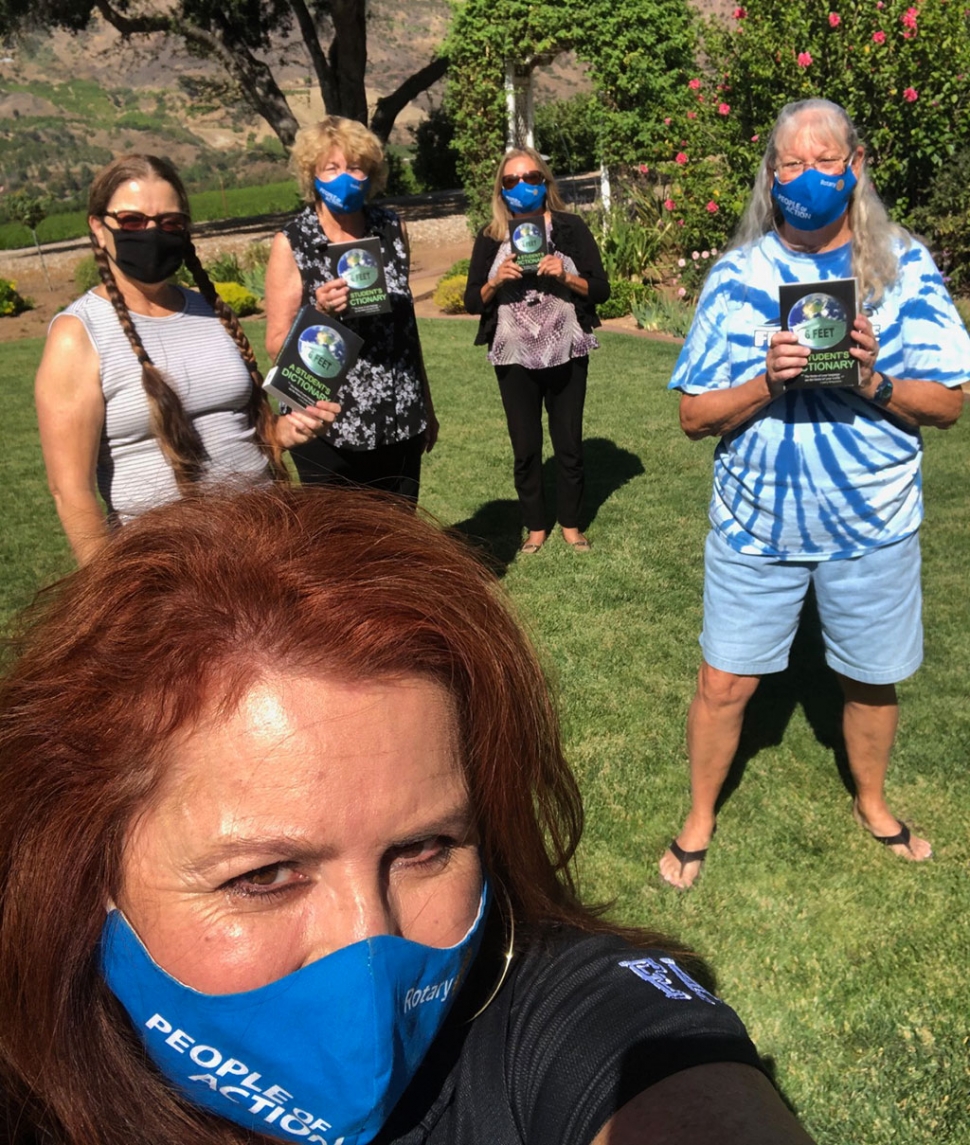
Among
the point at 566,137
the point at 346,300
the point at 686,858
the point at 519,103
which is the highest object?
the point at 346,300

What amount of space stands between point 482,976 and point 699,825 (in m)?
1.91

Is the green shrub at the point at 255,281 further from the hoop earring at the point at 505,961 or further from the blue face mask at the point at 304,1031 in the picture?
the blue face mask at the point at 304,1031

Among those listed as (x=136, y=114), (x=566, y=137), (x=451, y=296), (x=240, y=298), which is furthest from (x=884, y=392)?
(x=136, y=114)

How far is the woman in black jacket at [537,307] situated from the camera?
504cm

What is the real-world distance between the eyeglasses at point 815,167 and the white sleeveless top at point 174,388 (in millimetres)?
1641

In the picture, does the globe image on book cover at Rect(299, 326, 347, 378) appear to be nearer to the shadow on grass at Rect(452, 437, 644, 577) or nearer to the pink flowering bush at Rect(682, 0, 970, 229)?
the shadow on grass at Rect(452, 437, 644, 577)

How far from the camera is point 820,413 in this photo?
2.46m

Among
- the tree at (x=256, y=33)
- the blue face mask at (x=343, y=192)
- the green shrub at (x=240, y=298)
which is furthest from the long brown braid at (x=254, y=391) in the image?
the tree at (x=256, y=33)

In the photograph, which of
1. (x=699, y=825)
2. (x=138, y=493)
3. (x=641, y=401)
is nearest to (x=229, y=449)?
(x=138, y=493)

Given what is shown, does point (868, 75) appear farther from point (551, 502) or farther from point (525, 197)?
point (525, 197)

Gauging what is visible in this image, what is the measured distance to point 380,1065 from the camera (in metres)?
1.06

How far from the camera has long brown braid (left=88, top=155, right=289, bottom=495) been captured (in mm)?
2783

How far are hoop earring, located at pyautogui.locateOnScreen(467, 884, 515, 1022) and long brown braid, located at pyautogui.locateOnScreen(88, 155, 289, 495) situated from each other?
158cm

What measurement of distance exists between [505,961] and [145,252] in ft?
7.98
